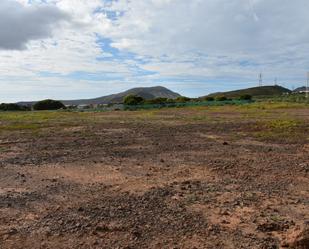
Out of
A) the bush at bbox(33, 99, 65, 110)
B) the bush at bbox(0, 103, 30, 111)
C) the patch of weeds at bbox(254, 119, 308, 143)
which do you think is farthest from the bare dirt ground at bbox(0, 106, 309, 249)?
the bush at bbox(33, 99, 65, 110)

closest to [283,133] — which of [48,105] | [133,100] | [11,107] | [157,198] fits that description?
[157,198]

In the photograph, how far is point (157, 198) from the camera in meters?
6.59

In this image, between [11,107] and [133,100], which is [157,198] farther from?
[11,107]

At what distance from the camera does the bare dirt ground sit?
4.94 m

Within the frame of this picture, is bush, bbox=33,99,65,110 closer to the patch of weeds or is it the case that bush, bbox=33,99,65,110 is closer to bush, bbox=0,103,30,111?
bush, bbox=0,103,30,111

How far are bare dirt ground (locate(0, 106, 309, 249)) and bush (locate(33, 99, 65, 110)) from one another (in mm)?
54365

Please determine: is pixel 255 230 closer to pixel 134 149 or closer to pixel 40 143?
pixel 134 149

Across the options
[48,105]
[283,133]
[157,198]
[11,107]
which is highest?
[48,105]

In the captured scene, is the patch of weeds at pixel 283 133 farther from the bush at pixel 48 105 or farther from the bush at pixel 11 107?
the bush at pixel 48 105

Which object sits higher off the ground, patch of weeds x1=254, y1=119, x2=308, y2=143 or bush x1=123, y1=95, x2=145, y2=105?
bush x1=123, y1=95, x2=145, y2=105

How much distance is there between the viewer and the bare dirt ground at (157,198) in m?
4.94

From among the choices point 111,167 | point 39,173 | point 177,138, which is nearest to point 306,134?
point 177,138

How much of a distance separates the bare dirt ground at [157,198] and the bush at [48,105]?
54365 mm

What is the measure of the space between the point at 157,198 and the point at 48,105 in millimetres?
61589
